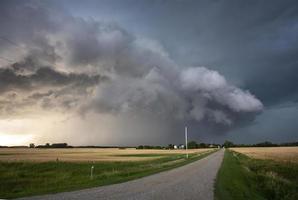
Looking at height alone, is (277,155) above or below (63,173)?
above

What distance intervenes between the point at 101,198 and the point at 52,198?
7.47 feet

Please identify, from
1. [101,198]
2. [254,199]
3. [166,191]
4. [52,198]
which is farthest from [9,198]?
[254,199]

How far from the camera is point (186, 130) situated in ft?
301

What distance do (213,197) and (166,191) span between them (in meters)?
2.78

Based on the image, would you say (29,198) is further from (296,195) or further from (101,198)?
(296,195)

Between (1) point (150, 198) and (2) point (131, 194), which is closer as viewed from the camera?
(1) point (150, 198)

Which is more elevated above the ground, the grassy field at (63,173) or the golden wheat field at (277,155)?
the golden wheat field at (277,155)

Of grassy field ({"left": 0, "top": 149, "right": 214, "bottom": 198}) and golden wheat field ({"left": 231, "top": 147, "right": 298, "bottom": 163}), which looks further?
golden wheat field ({"left": 231, "top": 147, "right": 298, "bottom": 163})

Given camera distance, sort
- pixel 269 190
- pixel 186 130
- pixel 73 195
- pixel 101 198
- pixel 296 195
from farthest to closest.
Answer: pixel 186 130, pixel 269 190, pixel 296 195, pixel 73 195, pixel 101 198

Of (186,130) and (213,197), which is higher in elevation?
(186,130)

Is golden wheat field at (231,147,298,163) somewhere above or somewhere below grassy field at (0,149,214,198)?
above

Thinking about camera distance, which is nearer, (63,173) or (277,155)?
(63,173)

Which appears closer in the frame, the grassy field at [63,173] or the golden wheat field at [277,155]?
the grassy field at [63,173]

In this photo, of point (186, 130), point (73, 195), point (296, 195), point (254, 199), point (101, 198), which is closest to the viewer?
point (101, 198)
